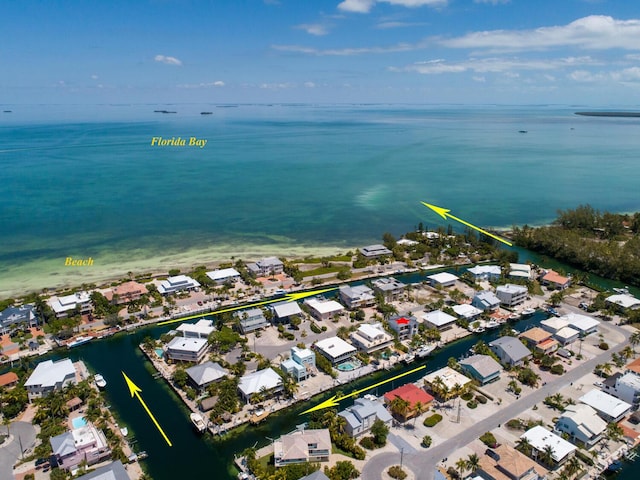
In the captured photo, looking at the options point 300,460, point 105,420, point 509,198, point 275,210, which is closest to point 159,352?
point 105,420

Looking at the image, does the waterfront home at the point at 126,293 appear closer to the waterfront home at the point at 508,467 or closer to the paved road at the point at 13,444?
the paved road at the point at 13,444

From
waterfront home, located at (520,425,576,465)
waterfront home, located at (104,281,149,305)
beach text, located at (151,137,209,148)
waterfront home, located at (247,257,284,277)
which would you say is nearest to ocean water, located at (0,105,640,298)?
beach text, located at (151,137,209,148)

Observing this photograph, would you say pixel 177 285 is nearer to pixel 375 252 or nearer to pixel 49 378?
pixel 49 378

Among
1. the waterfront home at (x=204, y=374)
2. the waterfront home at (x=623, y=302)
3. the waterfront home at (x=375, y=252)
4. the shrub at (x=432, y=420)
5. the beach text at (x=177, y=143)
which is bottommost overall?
the shrub at (x=432, y=420)

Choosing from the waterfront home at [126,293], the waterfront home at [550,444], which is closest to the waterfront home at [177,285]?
the waterfront home at [126,293]

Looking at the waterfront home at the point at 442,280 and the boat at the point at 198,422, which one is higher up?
the waterfront home at the point at 442,280
